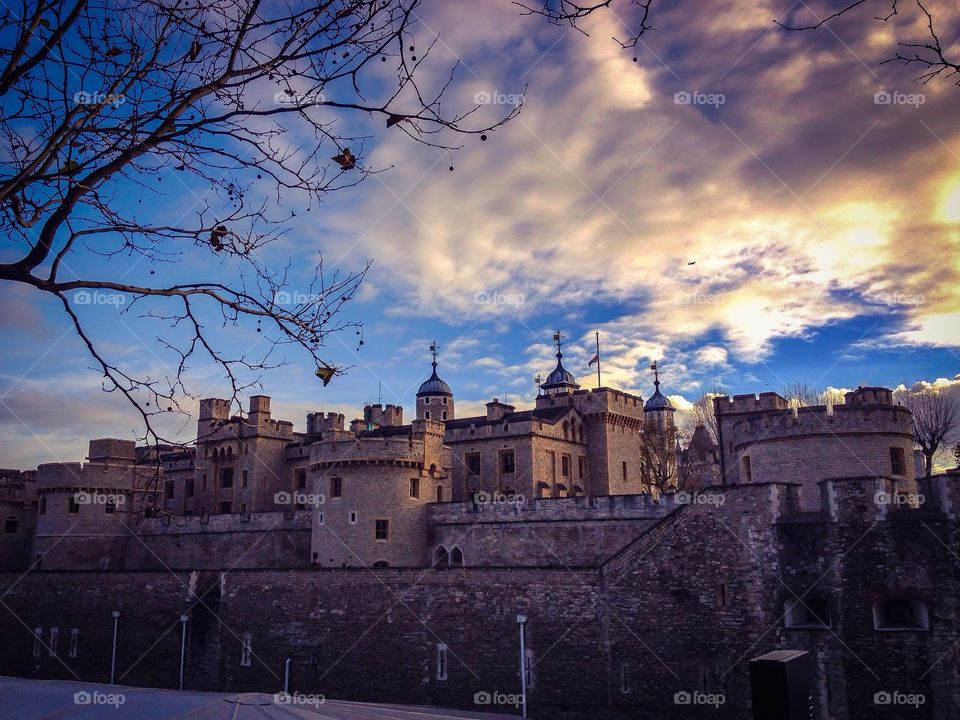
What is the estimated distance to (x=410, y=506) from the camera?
33750 mm

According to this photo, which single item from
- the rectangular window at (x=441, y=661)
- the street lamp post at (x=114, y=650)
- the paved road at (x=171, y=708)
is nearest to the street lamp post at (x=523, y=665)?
the rectangular window at (x=441, y=661)

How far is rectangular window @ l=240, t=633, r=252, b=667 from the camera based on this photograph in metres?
27.8

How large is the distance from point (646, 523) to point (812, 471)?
7105 mm
